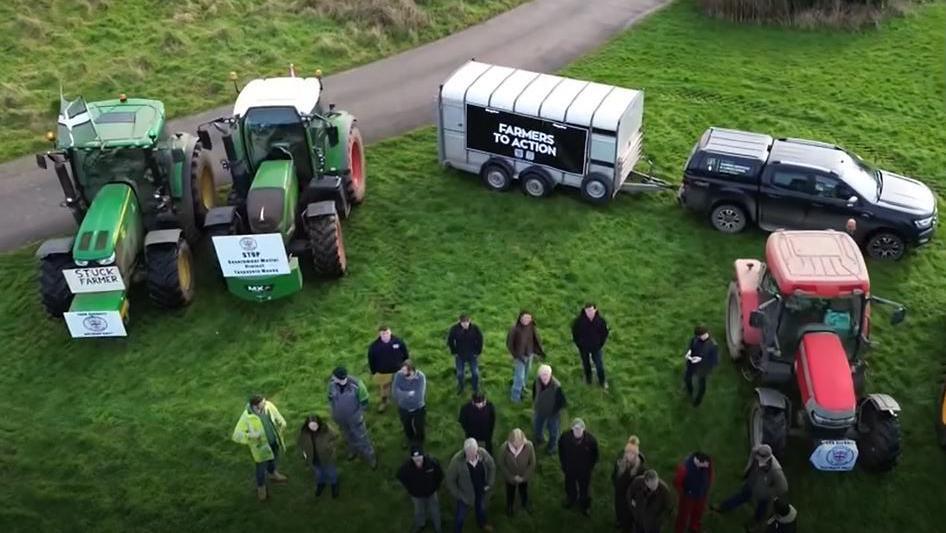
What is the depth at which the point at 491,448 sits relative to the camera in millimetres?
10336

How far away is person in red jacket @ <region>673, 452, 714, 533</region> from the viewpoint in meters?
8.80

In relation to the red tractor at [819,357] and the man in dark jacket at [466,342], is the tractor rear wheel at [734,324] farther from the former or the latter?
the man in dark jacket at [466,342]

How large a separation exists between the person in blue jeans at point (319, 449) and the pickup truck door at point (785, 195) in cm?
794

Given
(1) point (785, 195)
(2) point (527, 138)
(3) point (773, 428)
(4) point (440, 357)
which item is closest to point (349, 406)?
(4) point (440, 357)

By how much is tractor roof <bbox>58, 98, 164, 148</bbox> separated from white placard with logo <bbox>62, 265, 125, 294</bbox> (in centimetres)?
199

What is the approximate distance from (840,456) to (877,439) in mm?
538

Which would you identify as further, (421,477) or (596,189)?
(596,189)

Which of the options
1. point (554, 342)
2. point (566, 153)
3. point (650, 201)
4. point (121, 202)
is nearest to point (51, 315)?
point (121, 202)

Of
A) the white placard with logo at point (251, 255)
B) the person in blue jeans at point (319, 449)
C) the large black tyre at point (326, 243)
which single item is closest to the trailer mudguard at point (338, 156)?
the large black tyre at point (326, 243)

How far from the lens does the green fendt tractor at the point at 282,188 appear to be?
12.4m

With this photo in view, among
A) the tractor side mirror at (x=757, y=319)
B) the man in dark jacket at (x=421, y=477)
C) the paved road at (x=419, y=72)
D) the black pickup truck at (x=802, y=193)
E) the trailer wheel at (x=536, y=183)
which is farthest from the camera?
the paved road at (x=419, y=72)

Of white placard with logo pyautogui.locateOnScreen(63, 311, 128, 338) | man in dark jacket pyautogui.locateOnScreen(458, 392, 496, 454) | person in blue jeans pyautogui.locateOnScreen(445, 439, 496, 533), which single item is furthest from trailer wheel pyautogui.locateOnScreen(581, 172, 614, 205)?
white placard with logo pyautogui.locateOnScreen(63, 311, 128, 338)

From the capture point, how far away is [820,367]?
9.82 m

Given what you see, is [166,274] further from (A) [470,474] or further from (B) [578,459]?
(B) [578,459]
